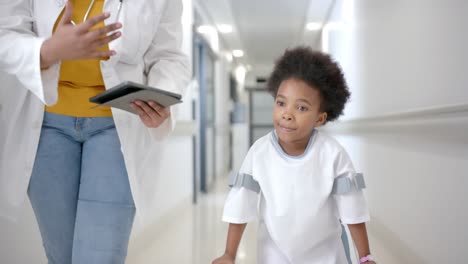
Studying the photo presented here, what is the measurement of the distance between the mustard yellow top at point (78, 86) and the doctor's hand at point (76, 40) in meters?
0.14

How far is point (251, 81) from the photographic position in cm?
1493

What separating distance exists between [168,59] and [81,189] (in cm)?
50

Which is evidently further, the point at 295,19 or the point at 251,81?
the point at 251,81

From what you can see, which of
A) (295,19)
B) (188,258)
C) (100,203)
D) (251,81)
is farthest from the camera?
(251,81)

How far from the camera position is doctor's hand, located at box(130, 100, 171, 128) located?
1.21 metres

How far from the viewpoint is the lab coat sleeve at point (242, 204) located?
4.57ft

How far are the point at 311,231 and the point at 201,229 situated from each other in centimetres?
298

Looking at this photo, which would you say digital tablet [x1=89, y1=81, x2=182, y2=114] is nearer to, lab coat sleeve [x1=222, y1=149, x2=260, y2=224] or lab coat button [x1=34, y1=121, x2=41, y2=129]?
lab coat button [x1=34, y1=121, x2=41, y2=129]

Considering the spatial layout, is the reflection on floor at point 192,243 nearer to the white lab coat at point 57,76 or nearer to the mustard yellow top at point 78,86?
the white lab coat at point 57,76

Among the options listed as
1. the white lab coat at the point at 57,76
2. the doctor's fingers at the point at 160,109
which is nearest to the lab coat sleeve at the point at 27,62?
the white lab coat at the point at 57,76

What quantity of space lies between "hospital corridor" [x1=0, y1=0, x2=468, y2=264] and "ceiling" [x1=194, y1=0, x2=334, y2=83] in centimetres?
6

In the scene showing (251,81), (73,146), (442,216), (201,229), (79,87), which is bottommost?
(201,229)

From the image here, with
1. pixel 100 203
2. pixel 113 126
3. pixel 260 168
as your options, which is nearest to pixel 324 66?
Result: pixel 260 168

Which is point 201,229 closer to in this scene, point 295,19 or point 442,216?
point 442,216
